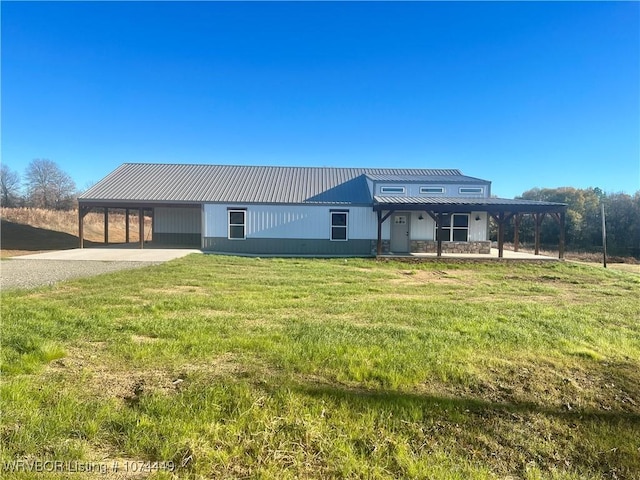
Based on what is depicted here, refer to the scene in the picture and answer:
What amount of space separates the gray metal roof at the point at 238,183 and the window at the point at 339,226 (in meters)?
0.78

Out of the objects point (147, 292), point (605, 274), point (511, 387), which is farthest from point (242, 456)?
point (605, 274)

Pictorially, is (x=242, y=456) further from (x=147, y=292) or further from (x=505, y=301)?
(x=505, y=301)

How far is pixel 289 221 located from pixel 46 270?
10.2 meters

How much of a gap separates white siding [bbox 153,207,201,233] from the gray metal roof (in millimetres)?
1860

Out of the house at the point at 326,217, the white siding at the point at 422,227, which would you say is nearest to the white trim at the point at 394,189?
the house at the point at 326,217

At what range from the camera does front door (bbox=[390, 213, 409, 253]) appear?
18172 mm

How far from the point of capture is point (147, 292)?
748cm

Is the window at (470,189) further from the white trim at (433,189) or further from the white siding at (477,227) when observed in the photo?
the white siding at (477,227)

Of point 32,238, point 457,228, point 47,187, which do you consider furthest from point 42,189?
point 457,228

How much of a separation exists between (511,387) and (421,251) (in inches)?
581

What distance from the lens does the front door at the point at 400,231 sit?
18.2m

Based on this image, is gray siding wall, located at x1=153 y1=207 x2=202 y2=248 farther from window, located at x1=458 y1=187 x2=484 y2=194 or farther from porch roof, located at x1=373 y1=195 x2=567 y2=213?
window, located at x1=458 y1=187 x2=484 y2=194

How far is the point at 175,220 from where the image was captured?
21.9m

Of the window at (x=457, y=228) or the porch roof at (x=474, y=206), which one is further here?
the window at (x=457, y=228)
